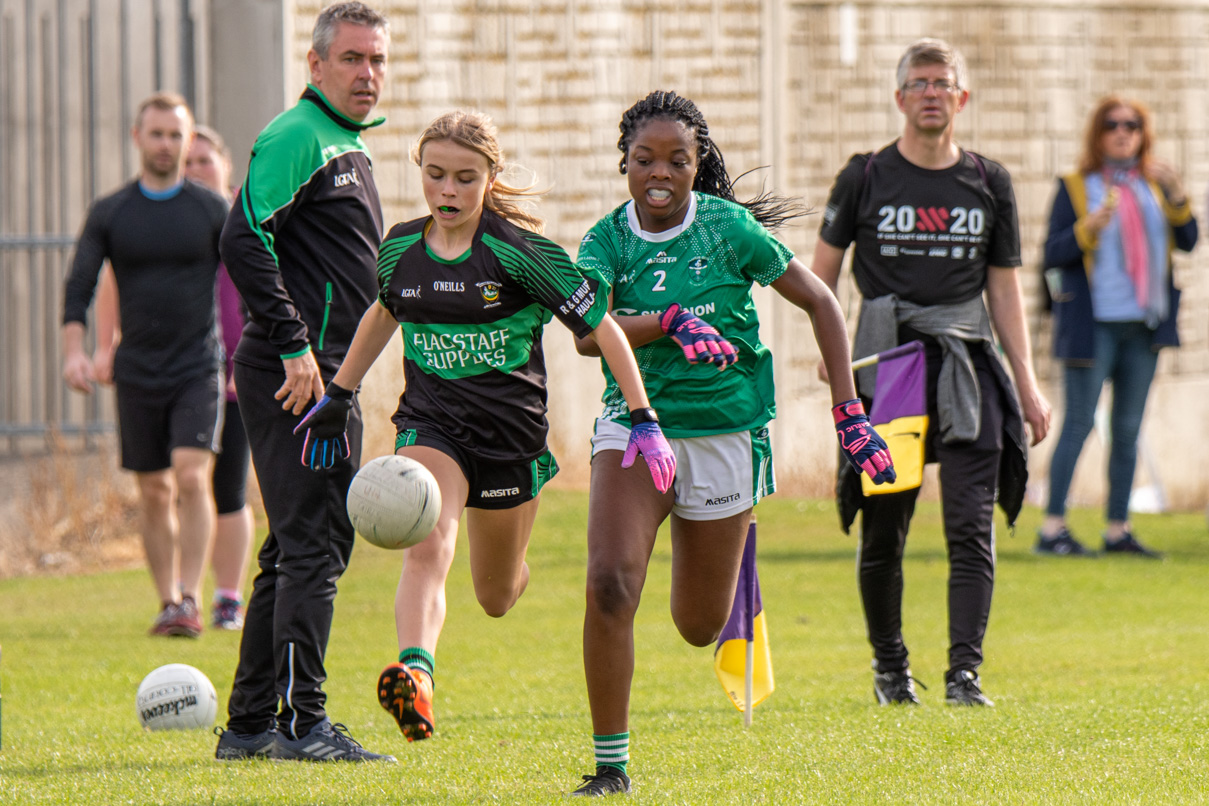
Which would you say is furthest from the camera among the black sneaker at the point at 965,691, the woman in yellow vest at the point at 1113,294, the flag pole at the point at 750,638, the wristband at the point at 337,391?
the woman in yellow vest at the point at 1113,294

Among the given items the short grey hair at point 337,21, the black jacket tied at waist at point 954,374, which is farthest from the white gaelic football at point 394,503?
the black jacket tied at waist at point 954,374

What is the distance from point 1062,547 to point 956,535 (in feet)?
17.0

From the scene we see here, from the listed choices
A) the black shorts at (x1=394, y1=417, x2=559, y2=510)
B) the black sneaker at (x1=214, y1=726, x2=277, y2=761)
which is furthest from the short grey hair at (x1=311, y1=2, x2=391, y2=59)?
the black sneaker at (x1=214, y1=726, x2=277, y2=761)

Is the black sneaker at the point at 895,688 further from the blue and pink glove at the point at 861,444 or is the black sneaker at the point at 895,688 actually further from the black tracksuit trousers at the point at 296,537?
the black tracksuit trousers at the point at 296,537

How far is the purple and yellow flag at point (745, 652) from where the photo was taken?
586cm

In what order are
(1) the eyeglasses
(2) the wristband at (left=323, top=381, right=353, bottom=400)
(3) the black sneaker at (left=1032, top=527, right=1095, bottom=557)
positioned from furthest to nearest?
(3) the black sneaker at (left=1032, top=527, right=1095, bottom=557) < (1) the eyeglasses < (2) the wristband at (left=323, top=381, right=353, bottom=400)

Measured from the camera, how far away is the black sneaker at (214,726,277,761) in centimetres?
534

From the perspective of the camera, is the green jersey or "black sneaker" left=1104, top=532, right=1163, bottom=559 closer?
the green jersey

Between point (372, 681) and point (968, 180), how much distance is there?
356 centimetres

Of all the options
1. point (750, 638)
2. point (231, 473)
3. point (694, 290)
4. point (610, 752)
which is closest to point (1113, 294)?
point (231, 473)

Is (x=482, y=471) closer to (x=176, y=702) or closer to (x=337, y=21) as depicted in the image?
(x=337, y=21)

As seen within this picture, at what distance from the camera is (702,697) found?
275 inches

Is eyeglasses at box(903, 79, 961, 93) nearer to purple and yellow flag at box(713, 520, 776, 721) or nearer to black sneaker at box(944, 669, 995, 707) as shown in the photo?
purple and yellow flag at box(713, 520, 776, 721)

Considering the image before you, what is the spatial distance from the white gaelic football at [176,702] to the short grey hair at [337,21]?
2.47m
